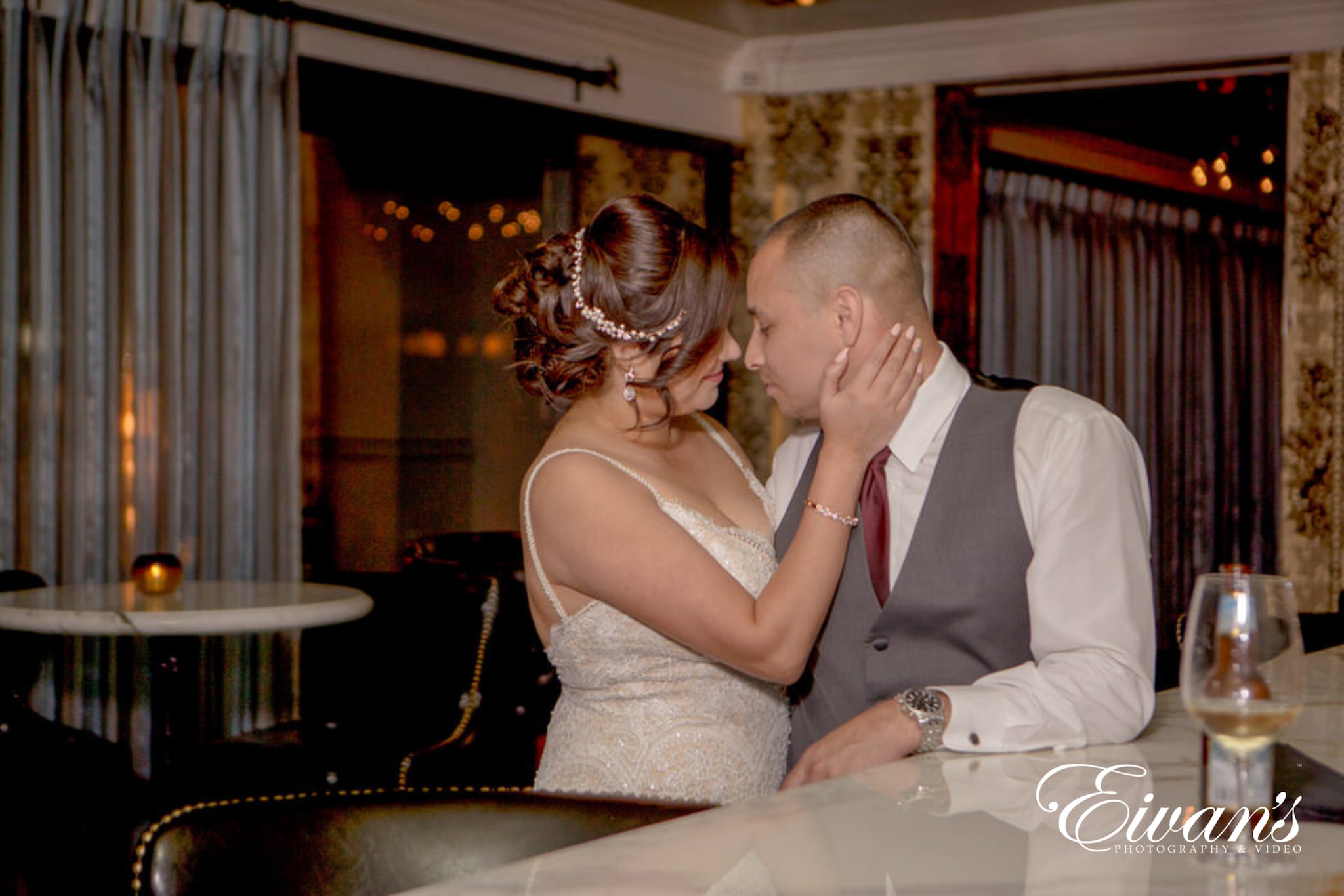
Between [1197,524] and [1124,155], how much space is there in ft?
6.86

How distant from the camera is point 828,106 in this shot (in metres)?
6.24

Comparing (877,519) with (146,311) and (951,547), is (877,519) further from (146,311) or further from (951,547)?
(146,311)

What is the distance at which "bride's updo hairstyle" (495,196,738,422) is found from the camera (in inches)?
84.3

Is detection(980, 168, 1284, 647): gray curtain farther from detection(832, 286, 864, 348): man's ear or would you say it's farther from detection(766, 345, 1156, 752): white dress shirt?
detection(766, 345, 1156, 752): white dress shirt

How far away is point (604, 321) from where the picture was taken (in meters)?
2.16

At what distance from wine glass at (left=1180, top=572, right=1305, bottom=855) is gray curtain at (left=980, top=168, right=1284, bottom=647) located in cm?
554

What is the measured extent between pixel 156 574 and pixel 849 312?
2.19 metres

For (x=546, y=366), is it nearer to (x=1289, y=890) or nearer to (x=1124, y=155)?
(x=1289, y=890)

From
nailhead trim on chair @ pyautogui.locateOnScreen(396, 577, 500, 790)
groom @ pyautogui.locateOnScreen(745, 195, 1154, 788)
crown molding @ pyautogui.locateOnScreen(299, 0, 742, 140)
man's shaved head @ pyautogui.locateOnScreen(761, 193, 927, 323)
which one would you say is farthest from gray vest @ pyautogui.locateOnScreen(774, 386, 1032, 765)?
crown molding @ pyautogui.locateOnScreen(299, 0, 742, 140)

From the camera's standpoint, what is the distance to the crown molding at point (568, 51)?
493 cm

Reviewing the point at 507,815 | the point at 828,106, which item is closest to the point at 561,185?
the point at 828,106

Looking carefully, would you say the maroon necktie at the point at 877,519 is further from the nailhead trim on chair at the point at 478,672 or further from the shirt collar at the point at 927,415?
the nailhead trim on chair at the point at 478,672

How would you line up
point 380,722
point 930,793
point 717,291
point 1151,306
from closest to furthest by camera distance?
point 930,793, point 717,291, point 380,722, point 1151,306

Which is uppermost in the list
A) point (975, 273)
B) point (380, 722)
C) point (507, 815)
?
point (975, 273)
